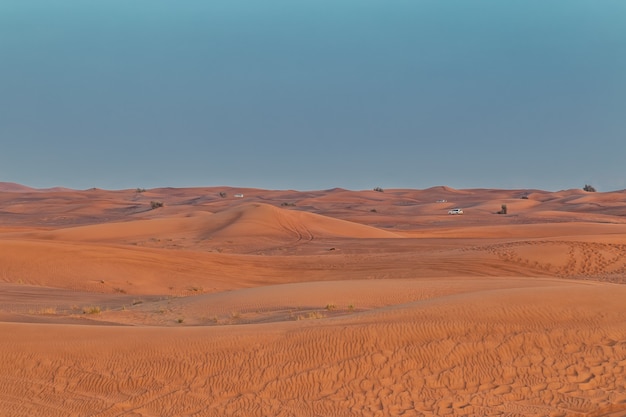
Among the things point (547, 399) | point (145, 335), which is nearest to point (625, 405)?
point (547, 399)

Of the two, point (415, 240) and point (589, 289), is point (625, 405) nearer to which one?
point (589, 289)

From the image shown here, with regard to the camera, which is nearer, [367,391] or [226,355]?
[367,391]

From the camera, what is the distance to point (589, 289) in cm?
1181

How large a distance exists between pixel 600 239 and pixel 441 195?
271ft

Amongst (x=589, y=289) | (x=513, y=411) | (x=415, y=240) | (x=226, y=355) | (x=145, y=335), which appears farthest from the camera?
(x=415, y=240)

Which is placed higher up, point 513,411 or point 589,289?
point 589,289

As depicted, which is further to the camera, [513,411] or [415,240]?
[415,240]

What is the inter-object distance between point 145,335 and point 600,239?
26.1 metres

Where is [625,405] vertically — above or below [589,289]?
below

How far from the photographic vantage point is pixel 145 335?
9562 millimetres

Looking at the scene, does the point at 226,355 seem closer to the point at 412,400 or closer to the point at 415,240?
the point at 412,400

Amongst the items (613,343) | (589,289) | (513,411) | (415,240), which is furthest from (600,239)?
(513,411)

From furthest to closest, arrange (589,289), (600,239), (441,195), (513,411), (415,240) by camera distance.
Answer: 1. (441,195)
2. (415,240)
3. (600,239)
4. (589,289)
5. (513,411)

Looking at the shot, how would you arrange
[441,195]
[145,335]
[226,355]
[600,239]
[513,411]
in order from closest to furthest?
[513,411] → [226,355] → [145,335] → [600,239] → [441,195]
